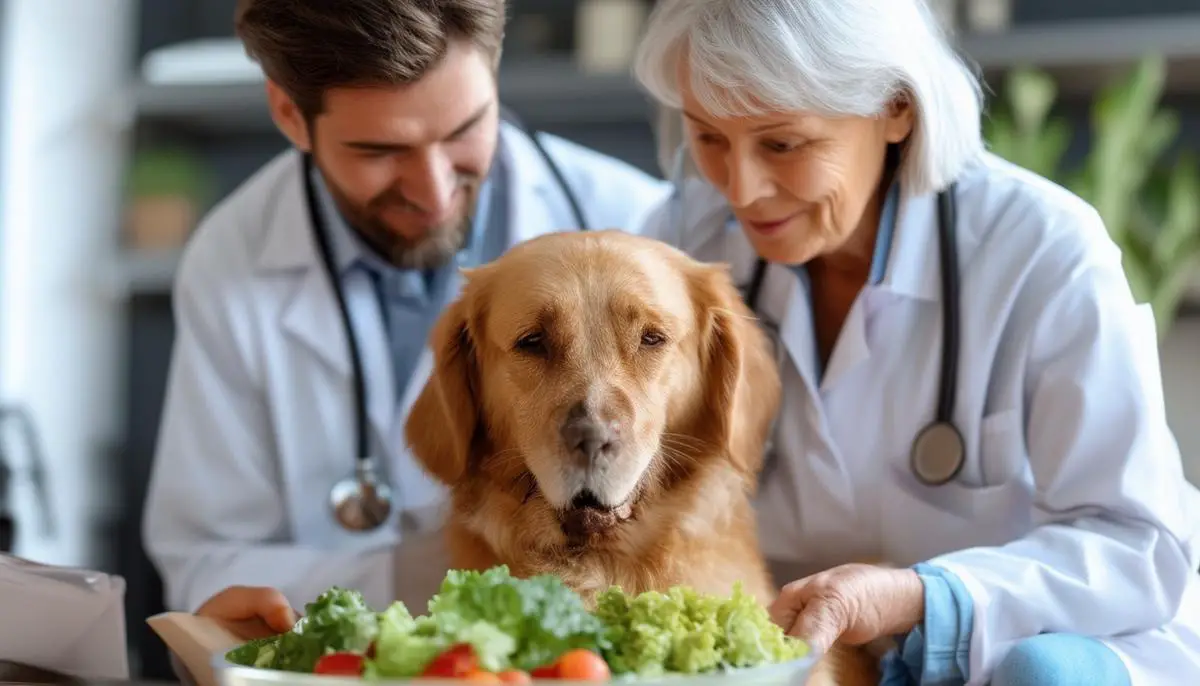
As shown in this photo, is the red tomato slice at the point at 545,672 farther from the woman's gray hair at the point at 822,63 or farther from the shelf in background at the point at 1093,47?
the shelf in background at the point at 1093,47

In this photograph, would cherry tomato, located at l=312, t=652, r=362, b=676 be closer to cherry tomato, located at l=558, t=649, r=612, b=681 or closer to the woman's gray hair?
cherry tomato, located at l=558, t=649, r=612, b=681

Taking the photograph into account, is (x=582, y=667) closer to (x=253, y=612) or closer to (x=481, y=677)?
(x=481, y=677)

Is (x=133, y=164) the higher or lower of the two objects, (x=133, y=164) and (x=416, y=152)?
the lower

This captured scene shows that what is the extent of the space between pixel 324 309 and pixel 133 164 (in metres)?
2.18

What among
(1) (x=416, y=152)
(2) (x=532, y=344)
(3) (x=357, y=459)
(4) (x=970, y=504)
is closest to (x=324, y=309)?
(3) (x=357, y=459)

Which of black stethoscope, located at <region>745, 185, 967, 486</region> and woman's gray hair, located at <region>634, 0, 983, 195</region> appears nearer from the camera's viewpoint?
woman's gray hair, located at <region>634, 0, 983, 195</region>

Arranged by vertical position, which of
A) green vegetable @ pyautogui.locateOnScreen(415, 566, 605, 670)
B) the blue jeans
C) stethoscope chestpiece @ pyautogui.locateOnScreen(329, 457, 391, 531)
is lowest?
stethoscope chestpiece @ pyautogui.locateOnScreen(329, 457, 391, 531)

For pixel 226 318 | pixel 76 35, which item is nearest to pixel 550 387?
pixel 226 318

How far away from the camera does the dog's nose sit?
1.24 meters

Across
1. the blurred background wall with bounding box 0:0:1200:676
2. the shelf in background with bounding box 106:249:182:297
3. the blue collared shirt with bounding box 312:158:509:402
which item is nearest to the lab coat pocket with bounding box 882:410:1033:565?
the blue collared shirt with bounding box 312:158:509:402

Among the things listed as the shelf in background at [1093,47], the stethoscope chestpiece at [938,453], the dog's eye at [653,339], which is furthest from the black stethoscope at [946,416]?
the shelf in background at [1093,47]

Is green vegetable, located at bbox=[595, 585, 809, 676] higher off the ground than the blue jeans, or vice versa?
green vegetable, located at bbox=[595, 585, 809, 676]

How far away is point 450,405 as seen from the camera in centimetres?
152

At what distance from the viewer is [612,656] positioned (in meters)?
0.98
